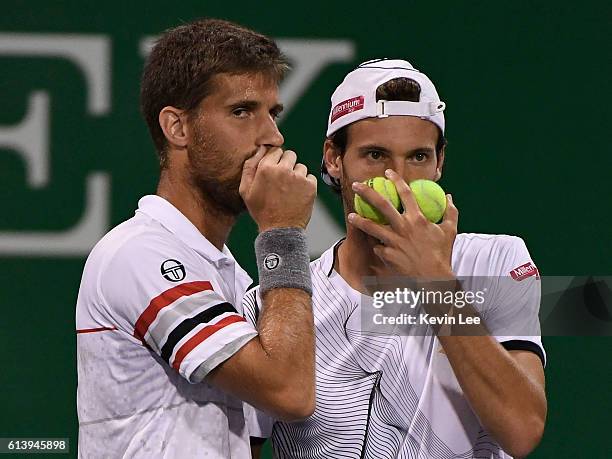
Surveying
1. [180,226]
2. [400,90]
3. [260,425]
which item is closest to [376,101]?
[400,90]

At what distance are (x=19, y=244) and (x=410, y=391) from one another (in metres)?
2.14

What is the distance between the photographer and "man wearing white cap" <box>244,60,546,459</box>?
2736mm

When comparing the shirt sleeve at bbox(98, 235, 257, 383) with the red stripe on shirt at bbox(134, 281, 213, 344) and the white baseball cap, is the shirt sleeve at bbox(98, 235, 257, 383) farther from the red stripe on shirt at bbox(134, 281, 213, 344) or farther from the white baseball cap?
the white baseball cap

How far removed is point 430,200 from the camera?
2820 millimetres

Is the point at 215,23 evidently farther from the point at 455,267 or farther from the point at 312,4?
the point at 312,4

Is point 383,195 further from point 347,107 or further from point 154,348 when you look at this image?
point 154,348

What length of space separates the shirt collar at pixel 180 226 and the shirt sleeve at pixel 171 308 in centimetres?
10

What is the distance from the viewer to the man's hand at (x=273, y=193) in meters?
2.68

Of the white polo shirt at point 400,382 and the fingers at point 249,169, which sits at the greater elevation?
the fingers at point 249,169

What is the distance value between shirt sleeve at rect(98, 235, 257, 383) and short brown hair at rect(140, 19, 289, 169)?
39cm

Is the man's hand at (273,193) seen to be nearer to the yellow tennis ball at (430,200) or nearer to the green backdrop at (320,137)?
the yellow tennis ball at (430,200)

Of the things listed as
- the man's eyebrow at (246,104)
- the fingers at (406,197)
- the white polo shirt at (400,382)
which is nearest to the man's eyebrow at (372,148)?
the fingers at (406,197)


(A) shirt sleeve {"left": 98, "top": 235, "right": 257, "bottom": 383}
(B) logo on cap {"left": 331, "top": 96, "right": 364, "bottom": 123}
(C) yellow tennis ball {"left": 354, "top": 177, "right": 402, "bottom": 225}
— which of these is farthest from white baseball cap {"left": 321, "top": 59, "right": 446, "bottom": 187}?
(A) shirt sleeve {"left": 98, "top": 235, "right": 257, "bottom": 383}

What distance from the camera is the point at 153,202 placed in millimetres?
2777
